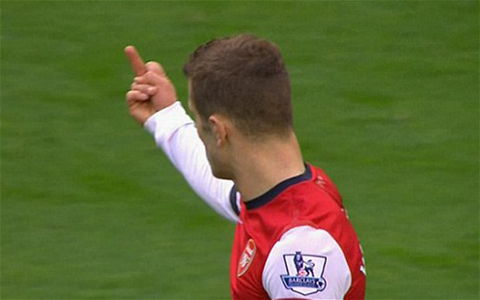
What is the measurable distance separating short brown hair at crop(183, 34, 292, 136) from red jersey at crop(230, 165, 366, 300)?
0.20 metres

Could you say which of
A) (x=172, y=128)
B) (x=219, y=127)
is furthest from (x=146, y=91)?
(x=219, y=127)

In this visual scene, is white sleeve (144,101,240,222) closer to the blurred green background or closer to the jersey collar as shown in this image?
the jersey collar

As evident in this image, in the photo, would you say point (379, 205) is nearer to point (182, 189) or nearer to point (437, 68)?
point (182, 189)

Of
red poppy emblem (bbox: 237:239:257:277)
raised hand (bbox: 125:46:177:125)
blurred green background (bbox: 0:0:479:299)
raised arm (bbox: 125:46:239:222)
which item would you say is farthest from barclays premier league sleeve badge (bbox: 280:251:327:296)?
blurred green background (bbox: 0:0:479:299)

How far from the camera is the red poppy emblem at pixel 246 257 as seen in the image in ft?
11.9

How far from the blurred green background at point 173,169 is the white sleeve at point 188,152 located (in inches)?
100

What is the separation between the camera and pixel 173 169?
26.0 feet

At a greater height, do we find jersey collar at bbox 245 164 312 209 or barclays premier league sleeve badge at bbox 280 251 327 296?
jersey collar at bbox 245 164 312 209

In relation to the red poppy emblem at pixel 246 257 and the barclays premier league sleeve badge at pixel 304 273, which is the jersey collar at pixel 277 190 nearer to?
the red poppy emblem at pixel 246 257

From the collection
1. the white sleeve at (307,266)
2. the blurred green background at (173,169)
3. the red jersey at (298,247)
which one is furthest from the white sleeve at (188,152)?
the blurred green background at (173,169)

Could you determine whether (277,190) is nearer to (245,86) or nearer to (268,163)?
(268,163)

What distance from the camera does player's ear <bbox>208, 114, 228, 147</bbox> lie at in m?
3.61

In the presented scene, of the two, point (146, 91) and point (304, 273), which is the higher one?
point (146, 91)

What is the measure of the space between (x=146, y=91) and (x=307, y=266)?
3.31 feet
